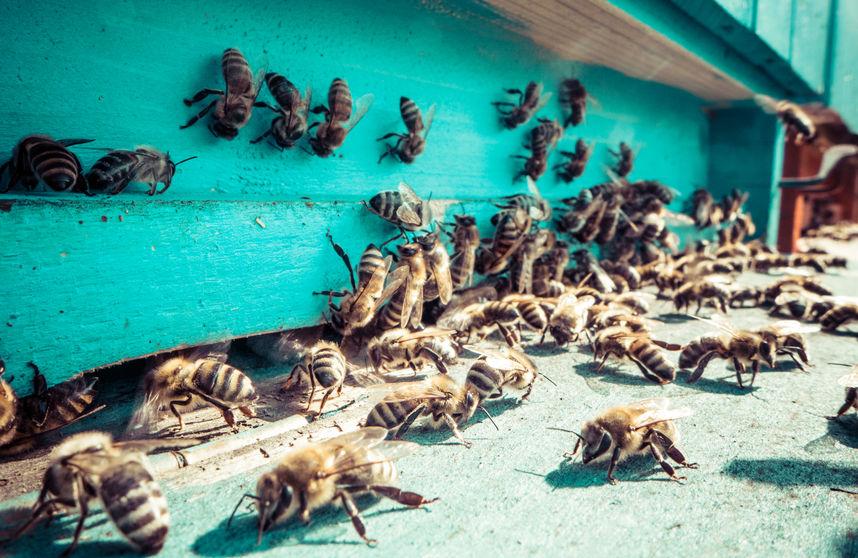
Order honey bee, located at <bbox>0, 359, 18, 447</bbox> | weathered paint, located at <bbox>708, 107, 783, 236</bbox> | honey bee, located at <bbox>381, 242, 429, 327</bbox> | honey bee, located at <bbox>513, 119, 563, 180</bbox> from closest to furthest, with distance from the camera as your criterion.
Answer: honey bee, located at <bbox>0, 359, 18, 447</bbox> → honey bee, located at <bbox>381, 242, 429, 327</bbox> → honey bee, located at <bbox>513, 119, 563, 180</bbox> → weathered paint, located at <bbox>708, 107, 783, 236</bbox>

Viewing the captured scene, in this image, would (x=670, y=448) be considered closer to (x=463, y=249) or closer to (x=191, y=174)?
(x=463, y=249)

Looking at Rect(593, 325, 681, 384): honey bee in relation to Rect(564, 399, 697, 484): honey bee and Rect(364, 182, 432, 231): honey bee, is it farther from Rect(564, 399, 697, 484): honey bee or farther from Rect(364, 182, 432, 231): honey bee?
Rect(364, 182, 432, 231): honey bee

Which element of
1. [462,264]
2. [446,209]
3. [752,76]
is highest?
[752,76]

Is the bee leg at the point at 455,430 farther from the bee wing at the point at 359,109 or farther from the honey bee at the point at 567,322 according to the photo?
the bee wing at the point at 359,109

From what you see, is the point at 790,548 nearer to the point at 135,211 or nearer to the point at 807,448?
the point at 807,448

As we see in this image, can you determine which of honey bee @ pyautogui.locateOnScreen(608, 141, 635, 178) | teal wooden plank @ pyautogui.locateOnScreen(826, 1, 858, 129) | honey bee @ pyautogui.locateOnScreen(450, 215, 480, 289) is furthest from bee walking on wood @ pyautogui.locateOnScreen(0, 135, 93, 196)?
teal wooden plank @ pyautogui.locateOnScreen(826, 1, 858, 129)

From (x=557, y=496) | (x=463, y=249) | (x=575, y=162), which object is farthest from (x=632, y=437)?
(x=575, y=162)

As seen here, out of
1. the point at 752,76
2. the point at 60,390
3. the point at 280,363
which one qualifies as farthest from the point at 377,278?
the point at 752,76
